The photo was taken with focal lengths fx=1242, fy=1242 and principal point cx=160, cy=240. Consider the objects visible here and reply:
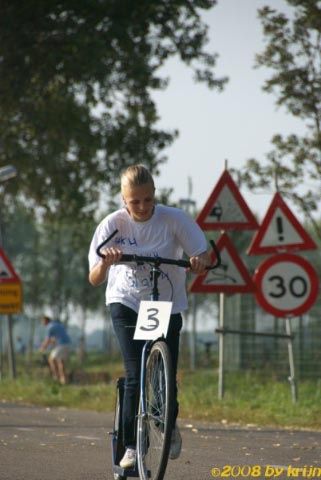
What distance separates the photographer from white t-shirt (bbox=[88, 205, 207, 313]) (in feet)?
24.3

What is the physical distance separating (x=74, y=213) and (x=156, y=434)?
2245 centimetres

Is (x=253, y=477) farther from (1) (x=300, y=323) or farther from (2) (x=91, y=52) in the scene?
(2) (x=91, y=52)

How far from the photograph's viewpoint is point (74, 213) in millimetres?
29109

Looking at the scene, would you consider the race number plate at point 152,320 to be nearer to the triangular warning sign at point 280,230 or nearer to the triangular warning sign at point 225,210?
the triangular warning sign at point 280,230

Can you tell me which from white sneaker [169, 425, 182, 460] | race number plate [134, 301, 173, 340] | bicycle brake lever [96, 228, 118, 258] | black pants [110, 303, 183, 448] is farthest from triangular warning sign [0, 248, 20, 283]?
white sneaker [169, 425, 182, 460]

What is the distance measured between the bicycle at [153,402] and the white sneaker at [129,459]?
0.03m

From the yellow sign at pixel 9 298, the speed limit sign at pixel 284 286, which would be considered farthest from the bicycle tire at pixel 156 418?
the yellow sign at pixel 9 298

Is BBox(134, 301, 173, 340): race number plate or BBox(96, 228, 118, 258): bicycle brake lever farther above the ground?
BBox(96, 228, 118, 258): bicycle brake lever

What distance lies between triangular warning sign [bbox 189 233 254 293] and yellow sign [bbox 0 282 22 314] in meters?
7.28

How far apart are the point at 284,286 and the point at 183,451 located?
436 centimetres

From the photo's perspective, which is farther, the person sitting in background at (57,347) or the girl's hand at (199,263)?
the person sitting in background at (57,347)

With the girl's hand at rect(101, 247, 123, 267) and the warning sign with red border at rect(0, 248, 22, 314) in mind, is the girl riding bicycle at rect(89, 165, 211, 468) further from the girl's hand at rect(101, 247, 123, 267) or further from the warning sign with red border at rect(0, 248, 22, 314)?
the warning sign with red border at rect(0, 248, 22, 314)

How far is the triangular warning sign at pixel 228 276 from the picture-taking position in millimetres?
14461

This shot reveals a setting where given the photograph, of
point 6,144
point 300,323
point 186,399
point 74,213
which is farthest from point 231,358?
point 186,399
